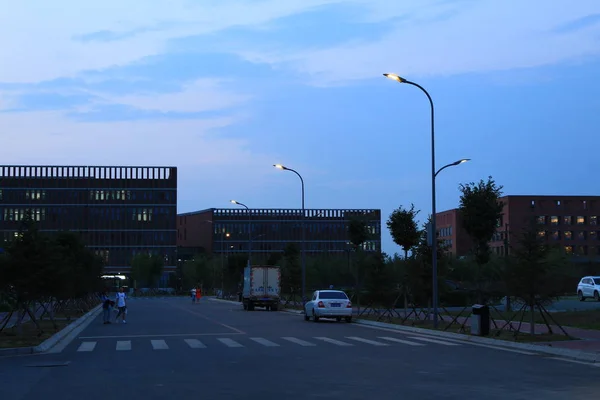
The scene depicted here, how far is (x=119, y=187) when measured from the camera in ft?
515

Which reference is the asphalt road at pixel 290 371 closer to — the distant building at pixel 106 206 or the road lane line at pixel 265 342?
the road lane line at pixel 265 342

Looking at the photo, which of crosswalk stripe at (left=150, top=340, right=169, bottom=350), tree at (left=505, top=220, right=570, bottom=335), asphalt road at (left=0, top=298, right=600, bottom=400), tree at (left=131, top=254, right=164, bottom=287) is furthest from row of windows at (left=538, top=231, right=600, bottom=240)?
crosswalk stripe at (left=150, top=340, right=169, bottom=350)

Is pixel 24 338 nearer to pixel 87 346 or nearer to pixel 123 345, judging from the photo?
pixel 87 346

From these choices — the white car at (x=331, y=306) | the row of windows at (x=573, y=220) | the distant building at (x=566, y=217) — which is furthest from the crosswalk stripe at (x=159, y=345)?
the row of windows at (x=573, y=220)

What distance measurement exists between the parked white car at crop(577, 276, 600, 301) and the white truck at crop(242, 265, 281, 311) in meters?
22.5

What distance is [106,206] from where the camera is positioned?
157 m

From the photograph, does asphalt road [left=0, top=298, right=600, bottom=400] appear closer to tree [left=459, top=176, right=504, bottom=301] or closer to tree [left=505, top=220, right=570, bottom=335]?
tree [left=505, top=220, right=570, bottom=335]

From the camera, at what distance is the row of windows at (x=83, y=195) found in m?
154

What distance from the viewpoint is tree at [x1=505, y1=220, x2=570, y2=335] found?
1036 inches

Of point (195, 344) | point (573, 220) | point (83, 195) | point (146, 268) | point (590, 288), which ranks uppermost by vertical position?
point (83, 195)

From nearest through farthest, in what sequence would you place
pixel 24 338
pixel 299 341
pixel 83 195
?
1. pixel 299 341
2. pixel 24 338
3. pixel 83 195

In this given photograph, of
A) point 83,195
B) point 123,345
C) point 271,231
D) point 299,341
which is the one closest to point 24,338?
point 123,345

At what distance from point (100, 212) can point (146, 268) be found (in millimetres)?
20372

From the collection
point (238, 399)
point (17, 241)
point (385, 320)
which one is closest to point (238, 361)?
point (238, 399)
